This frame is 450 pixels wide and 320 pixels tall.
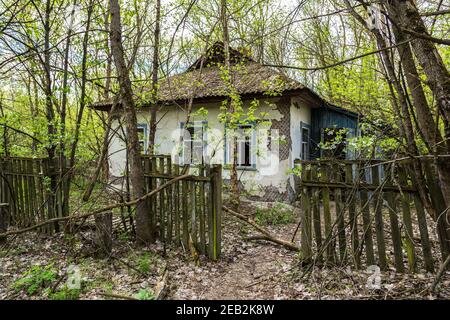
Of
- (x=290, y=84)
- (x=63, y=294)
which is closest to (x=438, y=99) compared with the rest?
(x=63, y=294)

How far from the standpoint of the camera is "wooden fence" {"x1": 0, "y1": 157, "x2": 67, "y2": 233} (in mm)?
5090

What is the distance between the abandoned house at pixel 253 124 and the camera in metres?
8.76

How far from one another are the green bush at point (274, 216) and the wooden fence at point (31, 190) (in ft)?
14.7

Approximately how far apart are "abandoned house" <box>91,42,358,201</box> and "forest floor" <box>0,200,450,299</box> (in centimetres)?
395

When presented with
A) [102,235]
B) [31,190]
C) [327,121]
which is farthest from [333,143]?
[31,190]

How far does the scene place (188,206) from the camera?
4.56 meters

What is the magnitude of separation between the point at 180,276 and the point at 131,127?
2442 millimetres

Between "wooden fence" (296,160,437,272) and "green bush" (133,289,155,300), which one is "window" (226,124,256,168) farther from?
"green bush" (133,289,155,300)

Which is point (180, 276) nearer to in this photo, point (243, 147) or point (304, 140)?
point (243, 147)

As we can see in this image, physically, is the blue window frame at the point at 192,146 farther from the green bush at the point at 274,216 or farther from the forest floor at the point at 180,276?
the forest floor at the point at 180,276

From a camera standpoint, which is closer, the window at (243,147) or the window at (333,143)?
the window at (333,143)

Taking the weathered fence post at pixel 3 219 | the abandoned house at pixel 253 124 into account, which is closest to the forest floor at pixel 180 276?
the weathered fence post at pixel 3 219
